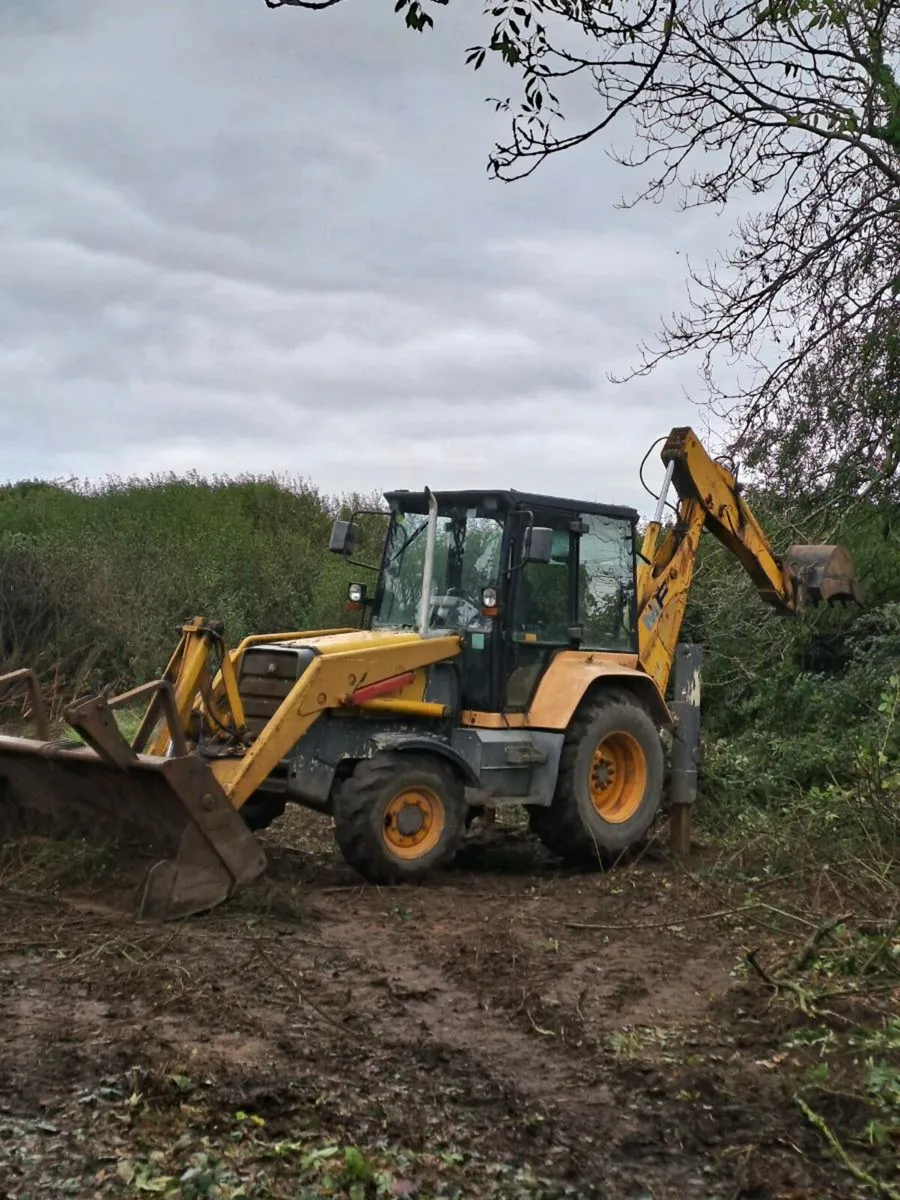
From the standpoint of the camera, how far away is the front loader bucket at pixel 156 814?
22.1 ft

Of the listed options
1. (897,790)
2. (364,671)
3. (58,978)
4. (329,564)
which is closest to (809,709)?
(897,790)

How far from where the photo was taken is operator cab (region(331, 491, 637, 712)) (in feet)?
28.0

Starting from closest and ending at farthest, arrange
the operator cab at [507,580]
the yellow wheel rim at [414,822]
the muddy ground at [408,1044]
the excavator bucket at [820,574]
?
the muddy ground at [408,1044], the yellow wheel rim at [414,822], the operator cab at [507,580], the excavator bucket at [820,574]

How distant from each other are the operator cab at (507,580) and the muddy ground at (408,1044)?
1.55m

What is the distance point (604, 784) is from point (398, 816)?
6.28 ft

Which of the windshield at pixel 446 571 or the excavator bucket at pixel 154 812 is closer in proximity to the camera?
the excavator bucket at pixel 154 812

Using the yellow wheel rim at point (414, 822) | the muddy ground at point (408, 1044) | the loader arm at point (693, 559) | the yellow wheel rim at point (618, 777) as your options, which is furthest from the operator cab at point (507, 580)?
the muddy ground at point (408, 1044)

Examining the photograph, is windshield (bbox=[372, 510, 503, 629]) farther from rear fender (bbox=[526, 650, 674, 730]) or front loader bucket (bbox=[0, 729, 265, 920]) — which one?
front loader bucket (bbox=[0, 729, 265, 920])

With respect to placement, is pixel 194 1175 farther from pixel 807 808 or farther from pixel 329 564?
pixel 329 564

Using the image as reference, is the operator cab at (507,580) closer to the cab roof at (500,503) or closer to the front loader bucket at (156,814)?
the cab roof at (500,503)

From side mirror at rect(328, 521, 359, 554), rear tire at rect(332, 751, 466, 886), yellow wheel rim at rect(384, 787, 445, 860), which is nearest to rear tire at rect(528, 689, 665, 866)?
rear tire at rect(332, 751, 466, 886)

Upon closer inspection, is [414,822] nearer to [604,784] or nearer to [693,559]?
[604,784]

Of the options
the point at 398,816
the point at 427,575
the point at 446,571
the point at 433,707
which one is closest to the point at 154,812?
the point at 398,816

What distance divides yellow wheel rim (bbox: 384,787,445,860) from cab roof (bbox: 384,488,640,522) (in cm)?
196
